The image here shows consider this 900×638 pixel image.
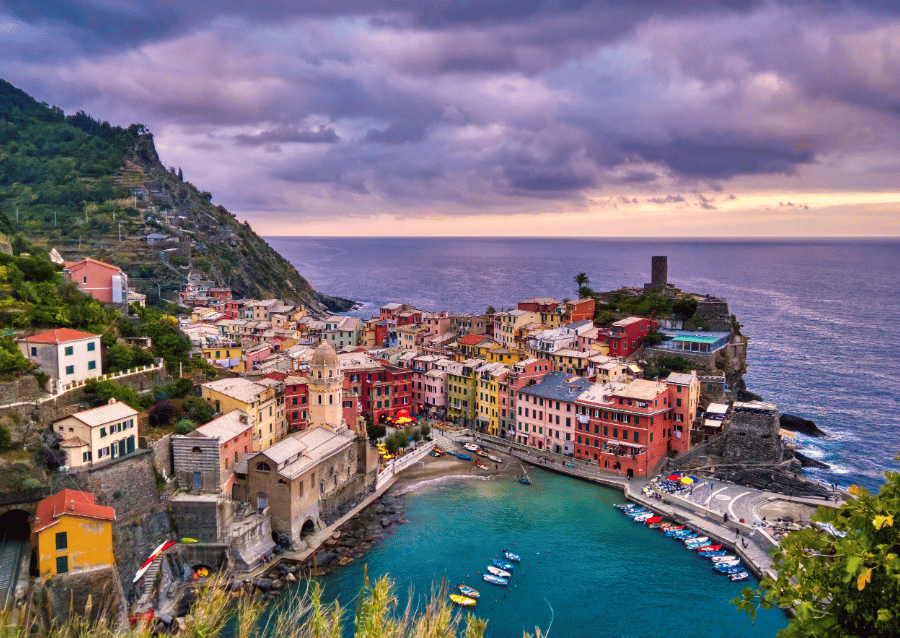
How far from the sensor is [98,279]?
186 ft

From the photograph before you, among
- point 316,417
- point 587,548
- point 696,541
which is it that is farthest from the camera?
point 316,417

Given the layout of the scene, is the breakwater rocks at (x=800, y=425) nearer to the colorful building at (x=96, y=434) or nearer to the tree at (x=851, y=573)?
the colorful building at (x=96, y=434)

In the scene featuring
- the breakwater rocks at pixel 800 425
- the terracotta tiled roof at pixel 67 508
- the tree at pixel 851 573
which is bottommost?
the breakwater rocks at pixel 800 425

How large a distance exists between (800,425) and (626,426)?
24649mm

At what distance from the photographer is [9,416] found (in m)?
33.8

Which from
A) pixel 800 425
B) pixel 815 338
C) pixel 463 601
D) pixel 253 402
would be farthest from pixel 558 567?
pixel 815 338

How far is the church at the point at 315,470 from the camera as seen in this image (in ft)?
129

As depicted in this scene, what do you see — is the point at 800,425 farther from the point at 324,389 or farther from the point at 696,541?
the point at 324,389

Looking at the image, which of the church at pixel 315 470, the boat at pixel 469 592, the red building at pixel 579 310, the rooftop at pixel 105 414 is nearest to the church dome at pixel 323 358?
the church at pixel 315 470

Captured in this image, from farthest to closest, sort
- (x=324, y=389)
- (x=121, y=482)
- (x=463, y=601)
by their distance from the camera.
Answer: (x=324, y=389)
(x=121, y=482)
(x=463, y=601)

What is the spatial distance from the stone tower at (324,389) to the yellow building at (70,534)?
18.3 m

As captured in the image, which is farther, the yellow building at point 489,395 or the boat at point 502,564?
the yellow building at point 489,395

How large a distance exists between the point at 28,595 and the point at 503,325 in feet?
183

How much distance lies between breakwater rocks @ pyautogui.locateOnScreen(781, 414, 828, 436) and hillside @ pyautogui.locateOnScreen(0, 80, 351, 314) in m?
77.0
